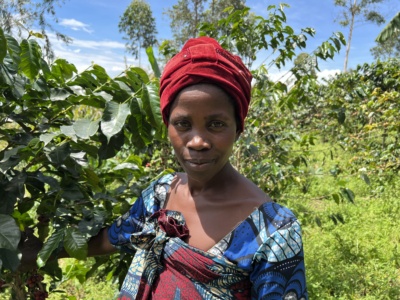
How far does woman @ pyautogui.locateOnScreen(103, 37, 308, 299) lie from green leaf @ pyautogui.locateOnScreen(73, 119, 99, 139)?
0.58 feet

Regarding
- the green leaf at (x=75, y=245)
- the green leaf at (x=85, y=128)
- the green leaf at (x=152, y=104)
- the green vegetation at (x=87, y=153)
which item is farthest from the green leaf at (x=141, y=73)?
the green leaf at (x=75, y=245)

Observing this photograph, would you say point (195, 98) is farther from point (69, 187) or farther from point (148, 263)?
point (69, 187)

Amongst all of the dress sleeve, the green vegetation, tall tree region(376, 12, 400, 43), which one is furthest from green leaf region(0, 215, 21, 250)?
tall tree region(376, 12, 400, 43)

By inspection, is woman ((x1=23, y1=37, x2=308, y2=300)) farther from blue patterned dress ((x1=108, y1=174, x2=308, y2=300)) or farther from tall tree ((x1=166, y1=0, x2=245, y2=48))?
tall tree ((x1=166, y1=0, x2=245, y2=48))

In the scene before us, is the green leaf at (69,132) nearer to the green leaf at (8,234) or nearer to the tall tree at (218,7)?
the green leaf at (8,234)

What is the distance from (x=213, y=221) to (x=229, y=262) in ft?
0.39

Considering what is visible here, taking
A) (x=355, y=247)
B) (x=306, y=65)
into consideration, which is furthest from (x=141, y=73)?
(x=355, y=247)

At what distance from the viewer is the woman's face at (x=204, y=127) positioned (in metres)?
0.94

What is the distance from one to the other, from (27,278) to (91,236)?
42 cm

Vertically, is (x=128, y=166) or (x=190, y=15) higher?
(x=190, y=15)

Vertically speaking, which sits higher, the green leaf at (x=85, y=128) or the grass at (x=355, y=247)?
the grass at (x=355, y=247)

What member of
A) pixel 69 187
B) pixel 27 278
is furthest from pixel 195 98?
pixel 27 278

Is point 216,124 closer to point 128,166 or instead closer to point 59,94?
point 59,94

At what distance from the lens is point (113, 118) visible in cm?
104
